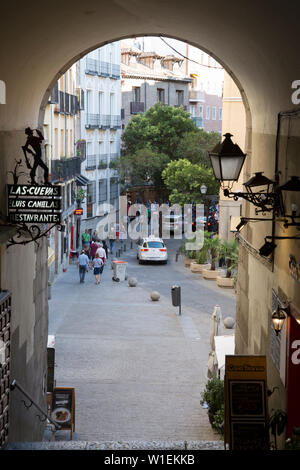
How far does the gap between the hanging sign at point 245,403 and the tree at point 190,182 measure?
108ft

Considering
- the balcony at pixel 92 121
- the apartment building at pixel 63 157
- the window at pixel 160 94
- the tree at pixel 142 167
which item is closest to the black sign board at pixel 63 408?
the apartment building at pixel 63 157

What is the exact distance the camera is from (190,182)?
140ft

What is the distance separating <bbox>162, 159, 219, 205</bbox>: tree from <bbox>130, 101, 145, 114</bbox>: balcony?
24.3m

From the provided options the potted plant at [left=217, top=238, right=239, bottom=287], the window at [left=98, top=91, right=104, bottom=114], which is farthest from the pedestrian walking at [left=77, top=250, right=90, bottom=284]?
the window at [left=98, top=91, right=104, bottom=114]

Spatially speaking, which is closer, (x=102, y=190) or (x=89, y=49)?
(x=89, y=49)

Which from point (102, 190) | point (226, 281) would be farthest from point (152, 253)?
point (102, 190)

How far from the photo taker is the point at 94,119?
51344 mm

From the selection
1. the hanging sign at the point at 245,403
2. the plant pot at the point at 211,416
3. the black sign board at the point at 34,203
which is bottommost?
the plant pot at the point at 211,416

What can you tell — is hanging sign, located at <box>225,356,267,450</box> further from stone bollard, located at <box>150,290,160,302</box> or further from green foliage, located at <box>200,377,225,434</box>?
stone bollard, located at <box>150,290,160,302</box>

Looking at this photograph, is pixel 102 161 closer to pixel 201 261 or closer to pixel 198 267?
pixel 201 261

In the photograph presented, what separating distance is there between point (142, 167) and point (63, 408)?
1674 inches

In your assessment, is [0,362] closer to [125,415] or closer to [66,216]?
[125,415]

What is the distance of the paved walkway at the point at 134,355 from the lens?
14.0m

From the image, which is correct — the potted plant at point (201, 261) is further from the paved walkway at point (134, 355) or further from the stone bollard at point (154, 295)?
the stone bollard at point (154, 295)
